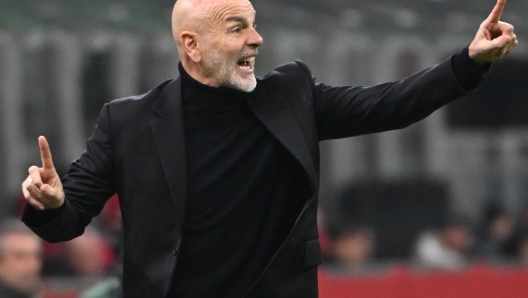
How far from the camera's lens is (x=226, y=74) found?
11.7 ft

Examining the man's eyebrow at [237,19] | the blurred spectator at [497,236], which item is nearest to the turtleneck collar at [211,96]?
the man's eyebrow at [237,19]

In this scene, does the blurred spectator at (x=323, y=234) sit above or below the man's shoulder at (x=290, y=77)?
below

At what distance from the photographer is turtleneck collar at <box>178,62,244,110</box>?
11.9 ft

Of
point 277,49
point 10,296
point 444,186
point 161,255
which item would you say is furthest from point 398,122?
point 444,186

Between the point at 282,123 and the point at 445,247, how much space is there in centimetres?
576

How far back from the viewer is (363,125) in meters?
3.56

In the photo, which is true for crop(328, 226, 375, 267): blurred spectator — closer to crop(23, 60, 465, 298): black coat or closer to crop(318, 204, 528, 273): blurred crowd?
crop(318, 204, 528, 273): blurred crowd

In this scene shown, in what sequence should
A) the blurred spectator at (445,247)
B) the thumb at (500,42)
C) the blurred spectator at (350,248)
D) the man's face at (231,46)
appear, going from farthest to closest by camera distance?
the blurred spectator at (445,247)
the blurred spectator at (350,248)
the man's face at (231,46)
the thumb at (500,42)

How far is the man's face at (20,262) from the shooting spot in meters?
5.49

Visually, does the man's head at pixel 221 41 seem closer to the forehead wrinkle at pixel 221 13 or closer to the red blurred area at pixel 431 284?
the forehead wrinkle at pixel 221 13

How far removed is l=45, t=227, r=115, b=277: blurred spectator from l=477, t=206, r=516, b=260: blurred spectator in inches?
139

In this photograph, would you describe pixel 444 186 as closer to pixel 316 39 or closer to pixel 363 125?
pixel 316 39

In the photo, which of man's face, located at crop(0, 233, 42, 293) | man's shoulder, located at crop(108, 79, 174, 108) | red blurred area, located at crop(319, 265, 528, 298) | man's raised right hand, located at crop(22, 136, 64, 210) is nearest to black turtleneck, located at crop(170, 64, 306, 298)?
man's shoulder, located at crop(108, 79, 174, 108)

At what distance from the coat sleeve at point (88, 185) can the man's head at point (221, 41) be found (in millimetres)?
367
